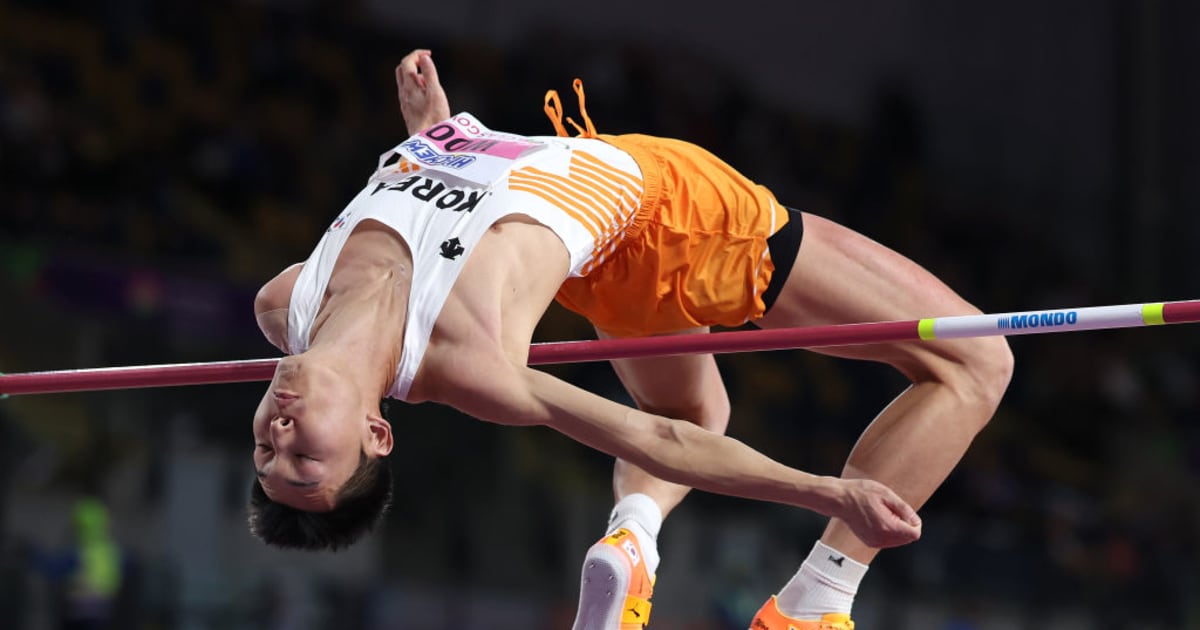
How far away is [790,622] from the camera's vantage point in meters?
3.43

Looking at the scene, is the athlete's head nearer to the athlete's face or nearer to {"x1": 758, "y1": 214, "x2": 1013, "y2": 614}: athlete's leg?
the athlete's face

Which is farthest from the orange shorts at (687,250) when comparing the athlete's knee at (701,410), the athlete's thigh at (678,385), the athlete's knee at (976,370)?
the athlete's knee at (976,370)

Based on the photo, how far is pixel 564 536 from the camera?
7109 mm

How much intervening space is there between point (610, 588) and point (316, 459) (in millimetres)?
859

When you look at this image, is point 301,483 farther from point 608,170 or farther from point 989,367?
point 989,367

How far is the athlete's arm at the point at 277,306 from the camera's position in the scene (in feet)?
10.8

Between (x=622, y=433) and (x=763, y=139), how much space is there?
9.48 meters

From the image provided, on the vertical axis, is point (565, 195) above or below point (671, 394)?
above

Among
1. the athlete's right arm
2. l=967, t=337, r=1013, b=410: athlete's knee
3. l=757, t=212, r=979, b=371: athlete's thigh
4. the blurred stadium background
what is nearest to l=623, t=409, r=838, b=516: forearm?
the athlete's right arm

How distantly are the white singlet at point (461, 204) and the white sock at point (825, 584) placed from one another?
2.66 feet

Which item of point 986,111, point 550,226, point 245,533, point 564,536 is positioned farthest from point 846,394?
point 550,226

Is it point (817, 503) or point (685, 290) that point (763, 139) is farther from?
point (817, 503)

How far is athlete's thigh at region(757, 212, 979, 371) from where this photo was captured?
3.42 m

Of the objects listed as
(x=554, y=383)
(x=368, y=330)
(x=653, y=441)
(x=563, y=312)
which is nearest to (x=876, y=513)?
(x=653, y=441)
